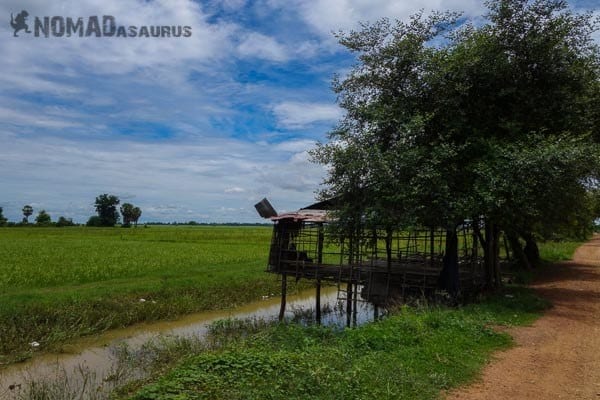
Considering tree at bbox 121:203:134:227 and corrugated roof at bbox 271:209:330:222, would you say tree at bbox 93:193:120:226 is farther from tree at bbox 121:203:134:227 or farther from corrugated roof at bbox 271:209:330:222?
corrugated roof at bbox 271:209:330:222

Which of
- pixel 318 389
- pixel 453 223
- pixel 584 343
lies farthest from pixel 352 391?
pixel 453 223

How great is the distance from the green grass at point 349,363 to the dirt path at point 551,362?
1.18 ft

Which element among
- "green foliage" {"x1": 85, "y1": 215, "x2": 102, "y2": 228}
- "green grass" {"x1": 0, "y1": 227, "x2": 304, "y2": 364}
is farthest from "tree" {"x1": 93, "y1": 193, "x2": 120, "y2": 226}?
"green grass" {"x1": 0, "y1": 227, "x2": 304, "y2": 364}

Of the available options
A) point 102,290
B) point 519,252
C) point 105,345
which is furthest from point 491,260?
point 102,290

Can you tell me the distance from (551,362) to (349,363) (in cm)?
380

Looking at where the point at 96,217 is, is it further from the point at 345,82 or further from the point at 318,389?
the point at 318,389

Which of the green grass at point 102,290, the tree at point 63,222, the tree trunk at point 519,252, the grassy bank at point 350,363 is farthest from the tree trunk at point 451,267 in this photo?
the tree at point 63,222

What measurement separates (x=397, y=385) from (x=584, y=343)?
5382mm

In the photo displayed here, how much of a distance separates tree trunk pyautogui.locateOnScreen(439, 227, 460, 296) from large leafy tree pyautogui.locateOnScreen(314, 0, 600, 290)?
0.15ft

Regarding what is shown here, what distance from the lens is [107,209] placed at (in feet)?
346

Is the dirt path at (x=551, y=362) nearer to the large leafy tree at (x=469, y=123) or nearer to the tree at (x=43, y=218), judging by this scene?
the large leafy tree at (x=469, y=123)

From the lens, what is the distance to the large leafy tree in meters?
12.2

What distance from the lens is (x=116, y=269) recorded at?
74.6 ft

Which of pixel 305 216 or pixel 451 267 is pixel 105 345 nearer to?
pixel 305 216
